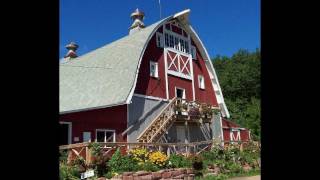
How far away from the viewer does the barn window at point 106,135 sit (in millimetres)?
19717

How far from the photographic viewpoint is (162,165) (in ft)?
52.4

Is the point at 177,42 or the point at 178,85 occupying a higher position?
the point at 177,42

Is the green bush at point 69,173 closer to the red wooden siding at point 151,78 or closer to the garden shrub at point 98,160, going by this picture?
the garden shrub at point 98,160

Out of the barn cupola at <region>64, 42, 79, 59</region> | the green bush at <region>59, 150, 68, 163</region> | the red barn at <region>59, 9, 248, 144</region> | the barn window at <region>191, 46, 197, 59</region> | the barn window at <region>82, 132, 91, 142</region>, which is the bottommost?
the green bush at <region>59, 150, 68, 163</region>

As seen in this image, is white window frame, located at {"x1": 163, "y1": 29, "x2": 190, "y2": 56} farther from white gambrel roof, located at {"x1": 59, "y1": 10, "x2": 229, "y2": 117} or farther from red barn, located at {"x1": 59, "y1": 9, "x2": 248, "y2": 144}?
white gambrel roof, located at {"x1": 59, "y1": 10, "x2": 229, "y2": 117}

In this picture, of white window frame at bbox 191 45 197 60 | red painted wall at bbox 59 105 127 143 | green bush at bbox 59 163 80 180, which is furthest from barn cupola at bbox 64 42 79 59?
green bush at bbox 59 163 80 180

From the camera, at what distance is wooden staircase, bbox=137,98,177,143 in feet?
66.3

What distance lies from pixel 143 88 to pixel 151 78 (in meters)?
0.90

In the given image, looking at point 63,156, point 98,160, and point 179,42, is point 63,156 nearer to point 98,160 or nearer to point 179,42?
point 98,160

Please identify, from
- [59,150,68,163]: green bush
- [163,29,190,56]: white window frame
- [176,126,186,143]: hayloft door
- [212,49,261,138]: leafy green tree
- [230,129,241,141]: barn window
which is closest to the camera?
[59,150,68,163]: green bush

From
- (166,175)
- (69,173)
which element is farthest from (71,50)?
(69,173)
